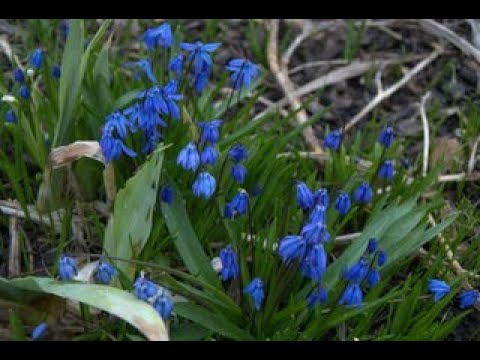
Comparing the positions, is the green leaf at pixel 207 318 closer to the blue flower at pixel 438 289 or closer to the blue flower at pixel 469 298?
the blue flower at pixel 438 289

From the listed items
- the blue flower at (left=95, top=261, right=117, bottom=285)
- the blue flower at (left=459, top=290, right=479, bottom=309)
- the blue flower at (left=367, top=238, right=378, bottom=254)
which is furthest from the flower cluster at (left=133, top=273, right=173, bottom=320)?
the blue flower at (left=459, top=290, right=479, bottom=309)

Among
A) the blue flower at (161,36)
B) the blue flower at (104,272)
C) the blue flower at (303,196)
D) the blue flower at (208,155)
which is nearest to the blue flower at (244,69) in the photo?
the blue flower at (161,36)

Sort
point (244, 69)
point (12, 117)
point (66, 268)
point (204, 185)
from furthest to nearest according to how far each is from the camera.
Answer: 1. point (12, 117)
2. point (244, 69)
3. point (204, 185)
4. point (66, 268)

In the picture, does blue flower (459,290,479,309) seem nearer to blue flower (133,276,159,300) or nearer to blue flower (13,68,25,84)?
blue flower (133,276,159,300)

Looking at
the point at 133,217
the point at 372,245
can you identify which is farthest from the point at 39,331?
the point at 372,245

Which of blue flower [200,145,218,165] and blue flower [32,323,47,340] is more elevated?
blue flower [200,145,218,165]

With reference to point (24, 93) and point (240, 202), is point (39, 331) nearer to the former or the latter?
point (240, 202)
